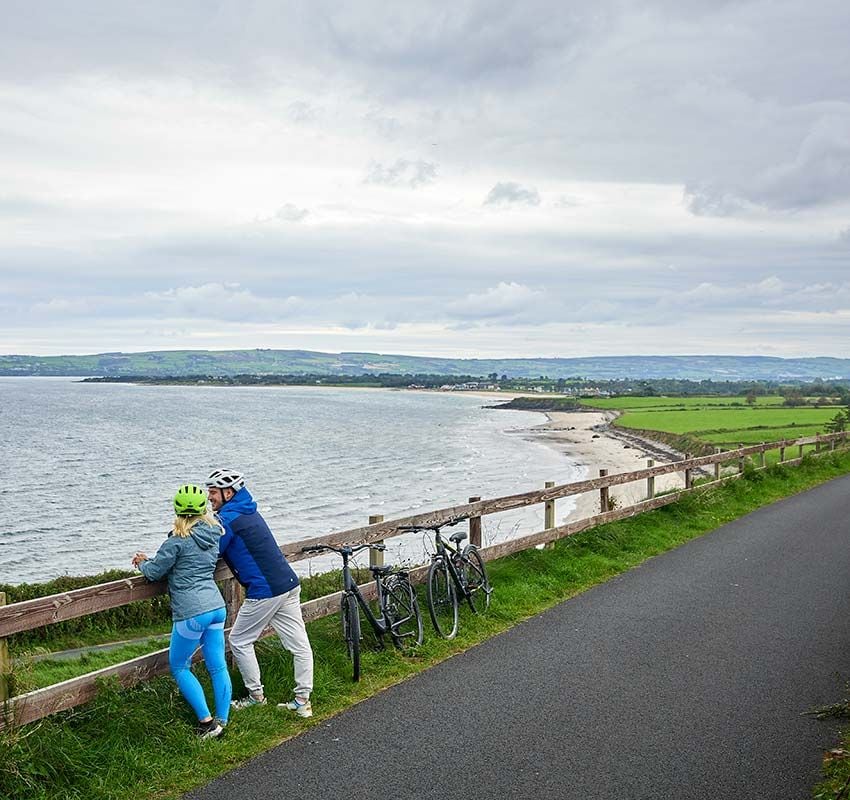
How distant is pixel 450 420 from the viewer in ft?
424

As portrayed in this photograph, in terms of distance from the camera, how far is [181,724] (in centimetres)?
623

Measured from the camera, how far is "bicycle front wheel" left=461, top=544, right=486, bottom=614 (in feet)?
32.0

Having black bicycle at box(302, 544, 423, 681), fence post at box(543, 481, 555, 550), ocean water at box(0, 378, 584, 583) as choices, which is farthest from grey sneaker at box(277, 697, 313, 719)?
ocean water at box(0, 378, 584, 583)

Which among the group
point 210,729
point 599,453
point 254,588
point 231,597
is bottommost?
point 599,453

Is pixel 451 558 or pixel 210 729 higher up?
pixel 451 558

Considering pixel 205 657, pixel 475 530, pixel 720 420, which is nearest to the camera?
pixel 205 657

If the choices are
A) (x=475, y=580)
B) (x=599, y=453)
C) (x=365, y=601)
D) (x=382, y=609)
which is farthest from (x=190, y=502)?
(x=599, y=453)

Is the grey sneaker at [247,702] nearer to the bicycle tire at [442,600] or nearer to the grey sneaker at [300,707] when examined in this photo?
the grey sneaker at [300,707]

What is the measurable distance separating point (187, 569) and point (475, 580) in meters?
4.36

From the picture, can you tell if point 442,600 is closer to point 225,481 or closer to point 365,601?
point 365,601

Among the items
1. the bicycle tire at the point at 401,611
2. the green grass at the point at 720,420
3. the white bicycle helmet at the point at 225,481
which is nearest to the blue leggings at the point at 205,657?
the white bicycle helmet at the point at 225,481

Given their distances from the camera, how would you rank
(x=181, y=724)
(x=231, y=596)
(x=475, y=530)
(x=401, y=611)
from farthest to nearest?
(x=475, y=530), (x=401, y=611), (x=231, y=596), (x=181, y=724)

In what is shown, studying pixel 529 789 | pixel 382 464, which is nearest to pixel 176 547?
pixel 529 789

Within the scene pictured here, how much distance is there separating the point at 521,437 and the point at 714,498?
74.6m
